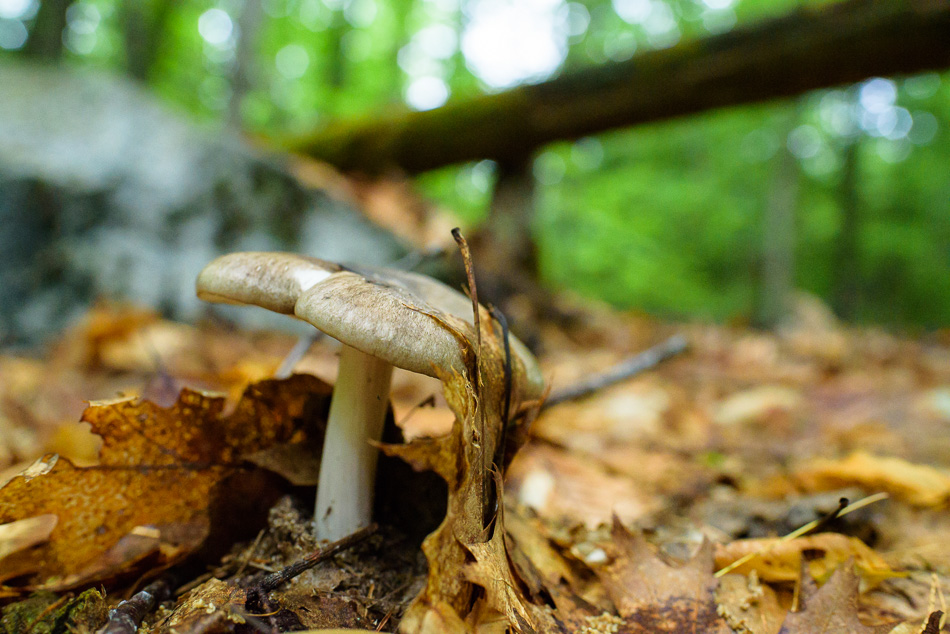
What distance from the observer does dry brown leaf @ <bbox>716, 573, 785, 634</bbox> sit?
1.08 meters

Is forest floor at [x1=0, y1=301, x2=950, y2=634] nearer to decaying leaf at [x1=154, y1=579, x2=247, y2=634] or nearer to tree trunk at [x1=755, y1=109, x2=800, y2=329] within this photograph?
decaying leaf at [x1=154, y1=579, x2=247, y2=634]

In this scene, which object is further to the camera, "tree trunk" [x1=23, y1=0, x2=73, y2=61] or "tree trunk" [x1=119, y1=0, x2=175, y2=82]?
"tree trunk" [x1=119, y1=0, x2=175, y2=82]

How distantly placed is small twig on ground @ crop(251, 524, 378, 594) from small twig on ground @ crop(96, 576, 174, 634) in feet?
0.65

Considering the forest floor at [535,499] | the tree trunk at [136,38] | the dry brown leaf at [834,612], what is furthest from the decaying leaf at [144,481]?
the tree trunk at [136,38]

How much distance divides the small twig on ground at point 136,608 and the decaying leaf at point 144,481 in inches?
3.5

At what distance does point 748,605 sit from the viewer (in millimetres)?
1136

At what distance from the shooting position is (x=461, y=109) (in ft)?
16.6

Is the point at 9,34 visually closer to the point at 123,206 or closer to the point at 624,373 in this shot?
the point at 123,206

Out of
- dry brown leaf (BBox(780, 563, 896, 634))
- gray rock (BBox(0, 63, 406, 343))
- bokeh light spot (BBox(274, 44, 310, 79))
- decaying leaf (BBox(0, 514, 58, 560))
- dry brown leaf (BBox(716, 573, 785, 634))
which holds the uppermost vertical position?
bokeh light spot (BBox(274, 44, 310, 79))


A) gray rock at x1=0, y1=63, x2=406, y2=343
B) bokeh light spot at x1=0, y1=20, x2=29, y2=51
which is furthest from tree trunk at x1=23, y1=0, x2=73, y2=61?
bokeh light spot at x1=0, y1=20, x2=29, y2=51

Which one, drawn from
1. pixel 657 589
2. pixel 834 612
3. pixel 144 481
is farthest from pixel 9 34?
pixel 834 612

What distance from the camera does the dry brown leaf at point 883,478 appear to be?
1.61m

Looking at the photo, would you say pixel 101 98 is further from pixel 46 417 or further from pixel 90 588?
pixel 90 588

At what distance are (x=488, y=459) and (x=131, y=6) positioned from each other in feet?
32.0
